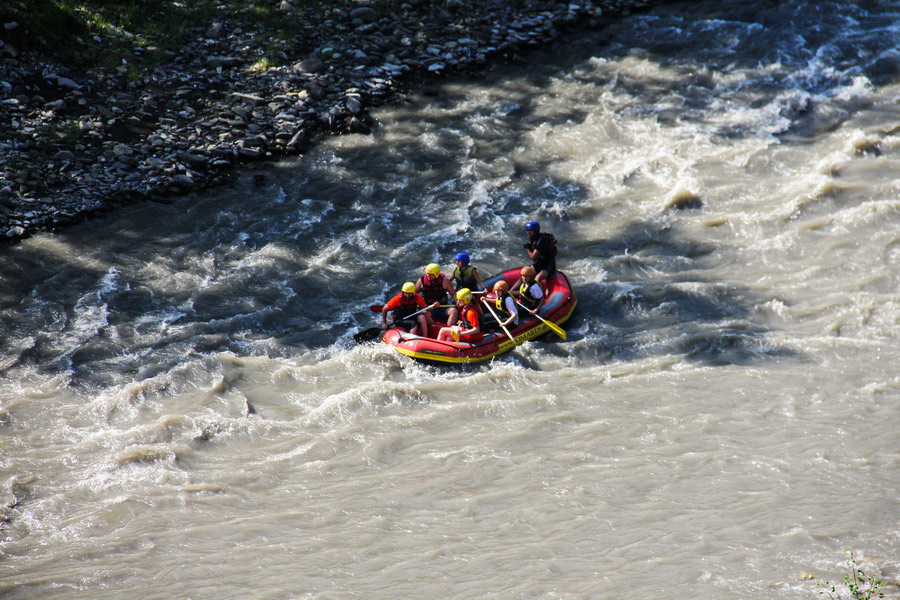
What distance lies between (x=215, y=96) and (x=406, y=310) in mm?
6701

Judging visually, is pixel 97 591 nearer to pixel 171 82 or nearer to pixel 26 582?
pixel 26 582

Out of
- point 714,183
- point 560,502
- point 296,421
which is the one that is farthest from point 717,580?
point 714,183

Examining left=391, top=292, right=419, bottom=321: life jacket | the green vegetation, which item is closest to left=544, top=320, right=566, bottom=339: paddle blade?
left=391, top=292, right=419, bottom=321: life jacket

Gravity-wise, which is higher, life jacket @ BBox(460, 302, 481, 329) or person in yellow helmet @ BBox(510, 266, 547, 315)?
person in yellow helmet @ BBox(510, 266, 547, 315)

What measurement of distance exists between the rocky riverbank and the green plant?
10.9 metres

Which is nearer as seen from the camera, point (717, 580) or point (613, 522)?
point (717, 580)

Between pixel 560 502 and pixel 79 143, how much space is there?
1029cm

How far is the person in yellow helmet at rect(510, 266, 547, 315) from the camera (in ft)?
35.3

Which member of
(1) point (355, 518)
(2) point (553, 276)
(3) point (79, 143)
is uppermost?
(3) point (79, 143)

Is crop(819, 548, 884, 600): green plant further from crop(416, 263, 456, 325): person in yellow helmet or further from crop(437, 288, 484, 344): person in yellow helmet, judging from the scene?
crop(416, 263, 456, 325): person in yellow helmet

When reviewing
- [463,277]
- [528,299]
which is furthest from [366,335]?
[528,299]

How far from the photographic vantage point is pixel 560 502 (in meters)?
8.03

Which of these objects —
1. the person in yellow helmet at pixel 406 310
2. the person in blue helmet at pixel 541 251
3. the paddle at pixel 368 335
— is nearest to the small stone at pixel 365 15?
the person in blue helmet at pixel 541 251

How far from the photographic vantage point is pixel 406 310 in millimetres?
10953
